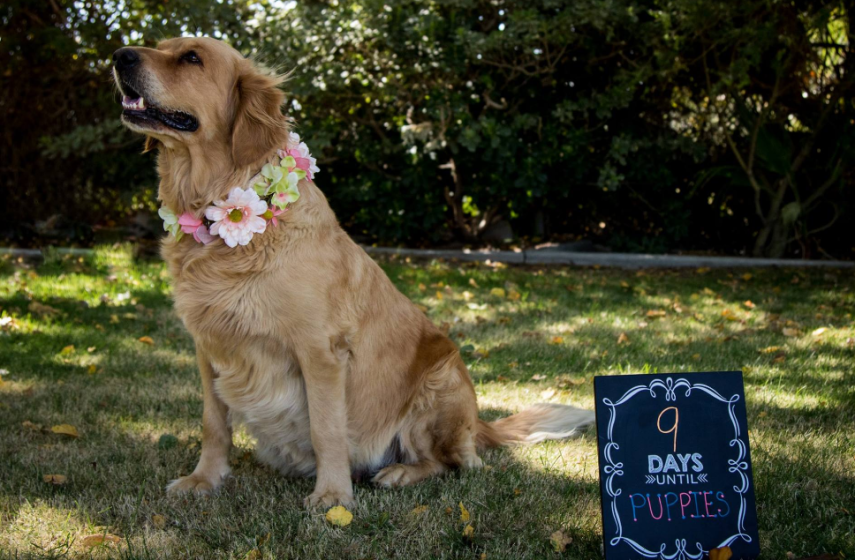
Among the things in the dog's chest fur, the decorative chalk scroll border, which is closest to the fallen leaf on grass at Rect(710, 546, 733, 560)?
the decorative chalk scroll border

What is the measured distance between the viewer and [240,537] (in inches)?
91.9

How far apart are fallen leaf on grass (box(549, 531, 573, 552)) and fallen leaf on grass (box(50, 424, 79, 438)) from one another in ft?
7.28

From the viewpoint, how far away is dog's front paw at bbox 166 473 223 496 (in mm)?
2742

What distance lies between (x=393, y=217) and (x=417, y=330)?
558 cm

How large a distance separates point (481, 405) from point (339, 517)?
1.58 m

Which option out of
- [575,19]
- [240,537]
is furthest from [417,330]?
[575,19]

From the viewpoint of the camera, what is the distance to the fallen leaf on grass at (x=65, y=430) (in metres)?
3.22

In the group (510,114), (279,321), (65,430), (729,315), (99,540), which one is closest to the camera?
(99,540)

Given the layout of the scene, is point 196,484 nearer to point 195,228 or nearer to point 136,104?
point 195,228

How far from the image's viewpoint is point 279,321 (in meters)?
2.57

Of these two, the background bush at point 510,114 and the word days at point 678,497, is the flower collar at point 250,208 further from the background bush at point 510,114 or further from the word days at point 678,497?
the background bush at point 510,114

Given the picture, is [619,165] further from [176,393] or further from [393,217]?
[176,393]

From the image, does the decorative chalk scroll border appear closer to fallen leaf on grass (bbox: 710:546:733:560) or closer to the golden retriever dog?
fallen leaf on grass (bbox: 710:546:733:560)

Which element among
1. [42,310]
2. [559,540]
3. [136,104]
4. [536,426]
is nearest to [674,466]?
[559,540]
